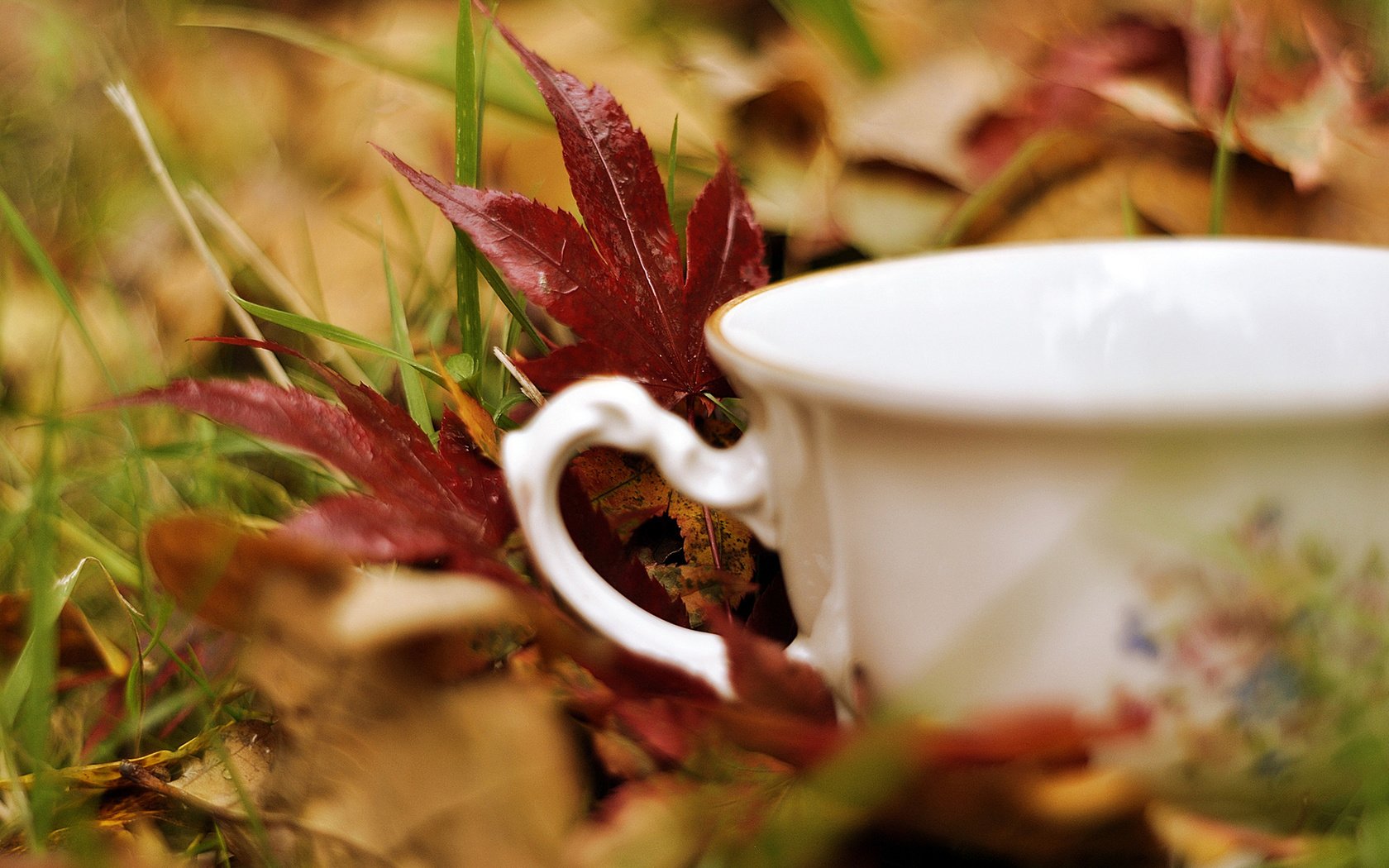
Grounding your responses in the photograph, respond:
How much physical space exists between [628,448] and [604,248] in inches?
4.7

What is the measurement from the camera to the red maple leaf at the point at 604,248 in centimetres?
45

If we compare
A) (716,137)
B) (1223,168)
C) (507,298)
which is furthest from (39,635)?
(1223,168)

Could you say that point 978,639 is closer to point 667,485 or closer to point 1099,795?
point 1099,795

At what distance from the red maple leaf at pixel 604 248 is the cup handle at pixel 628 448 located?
0.08 metres

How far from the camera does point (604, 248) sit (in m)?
0.47

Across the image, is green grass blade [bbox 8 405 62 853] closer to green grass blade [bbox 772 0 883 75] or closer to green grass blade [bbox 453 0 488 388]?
green grass blade [bbox 453 0 488 388]

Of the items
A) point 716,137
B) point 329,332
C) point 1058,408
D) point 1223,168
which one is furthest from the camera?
point 716,137

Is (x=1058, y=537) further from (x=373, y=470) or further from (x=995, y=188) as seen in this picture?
(x=995, y=188)

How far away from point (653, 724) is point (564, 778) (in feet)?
0.13

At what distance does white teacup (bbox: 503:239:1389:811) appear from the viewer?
300 millimetres

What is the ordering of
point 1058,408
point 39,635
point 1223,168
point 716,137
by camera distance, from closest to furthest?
1. point 1058,408
2. point 39,635
3. point 1223,168
4. point 716,137

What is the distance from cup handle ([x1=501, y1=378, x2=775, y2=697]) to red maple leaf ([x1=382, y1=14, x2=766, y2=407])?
8 centimetres

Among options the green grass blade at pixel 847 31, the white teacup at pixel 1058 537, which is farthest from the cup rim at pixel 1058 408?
the green grass blade at pixel 847 31

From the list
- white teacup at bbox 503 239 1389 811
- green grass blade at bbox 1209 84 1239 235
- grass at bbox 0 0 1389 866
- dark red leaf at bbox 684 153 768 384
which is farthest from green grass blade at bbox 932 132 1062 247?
white teacup at bbox 503 239 1389 811
